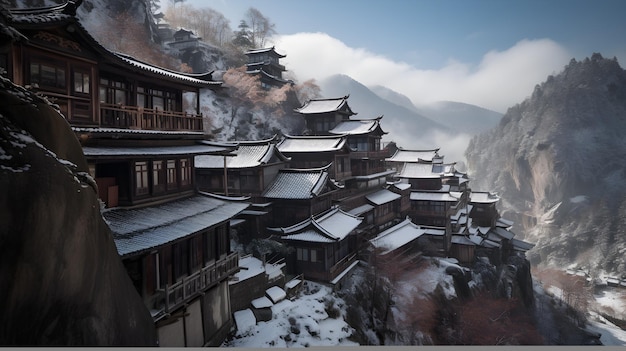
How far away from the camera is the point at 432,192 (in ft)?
80.6

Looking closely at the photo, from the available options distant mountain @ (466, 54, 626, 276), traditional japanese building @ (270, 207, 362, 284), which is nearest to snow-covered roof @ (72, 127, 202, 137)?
traditional japanese building @ (270, 207, 362, 284)

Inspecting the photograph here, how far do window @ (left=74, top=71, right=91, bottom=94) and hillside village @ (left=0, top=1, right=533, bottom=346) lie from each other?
0.02 meters

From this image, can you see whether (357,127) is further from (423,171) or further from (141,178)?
(141,178)

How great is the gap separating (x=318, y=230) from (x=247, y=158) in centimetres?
518

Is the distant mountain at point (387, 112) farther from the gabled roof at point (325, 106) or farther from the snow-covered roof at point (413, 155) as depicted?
the snow-covered roof at point (413, 155)

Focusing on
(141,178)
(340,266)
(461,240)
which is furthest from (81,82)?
(461,240)

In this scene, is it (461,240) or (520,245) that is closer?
(461,240)

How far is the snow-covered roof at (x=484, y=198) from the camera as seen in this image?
2862 cm

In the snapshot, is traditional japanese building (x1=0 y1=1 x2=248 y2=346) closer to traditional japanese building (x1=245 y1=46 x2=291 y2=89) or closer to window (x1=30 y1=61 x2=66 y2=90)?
window (x1=30 y1=61 x2=66 y2=90)

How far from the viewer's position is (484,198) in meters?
29.7

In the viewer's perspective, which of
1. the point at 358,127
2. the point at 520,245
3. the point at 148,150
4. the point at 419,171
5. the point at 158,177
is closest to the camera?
the point at 148,150

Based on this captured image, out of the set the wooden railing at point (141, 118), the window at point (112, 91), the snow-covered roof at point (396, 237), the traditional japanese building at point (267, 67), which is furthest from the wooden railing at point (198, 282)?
the traditional japanese building at point (267, 67)

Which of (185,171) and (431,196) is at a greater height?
(185,171)

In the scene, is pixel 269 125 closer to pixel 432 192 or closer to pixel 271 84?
pixel 271 84
